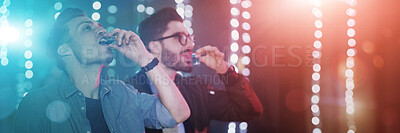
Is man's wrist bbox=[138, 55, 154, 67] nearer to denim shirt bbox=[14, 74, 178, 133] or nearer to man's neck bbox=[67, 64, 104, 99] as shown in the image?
denim shirt bbox=[14, 74, 178, 133]

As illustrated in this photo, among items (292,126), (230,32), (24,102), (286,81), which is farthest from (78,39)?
(292,126)

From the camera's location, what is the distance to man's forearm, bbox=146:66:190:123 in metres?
1.69

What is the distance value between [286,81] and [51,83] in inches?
67.6

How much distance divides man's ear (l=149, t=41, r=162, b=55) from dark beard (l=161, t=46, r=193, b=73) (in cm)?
4

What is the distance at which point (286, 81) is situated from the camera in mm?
2066

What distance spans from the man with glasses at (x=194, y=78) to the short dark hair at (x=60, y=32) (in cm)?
45

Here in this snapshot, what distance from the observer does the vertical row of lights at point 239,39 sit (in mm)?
1979

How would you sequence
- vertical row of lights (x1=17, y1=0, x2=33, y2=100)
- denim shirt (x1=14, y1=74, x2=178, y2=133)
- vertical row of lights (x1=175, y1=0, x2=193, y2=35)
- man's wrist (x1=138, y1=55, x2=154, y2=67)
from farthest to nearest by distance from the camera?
1. vertical row of lights (x1=175, y1=0, x2=193, y2=35)
2. vertical row of lights (x1=17, y1=0, x2=33, y2=100)
3. man's wrist (x1=138, y1=55, x2=154, y2=67)
4. denim shirt (x1=14, y1=74, x2=178, y2=133)

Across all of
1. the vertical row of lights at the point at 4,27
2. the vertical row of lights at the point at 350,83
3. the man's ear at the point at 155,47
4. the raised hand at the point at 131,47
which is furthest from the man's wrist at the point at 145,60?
the vertical row of lights at the point at 350,83

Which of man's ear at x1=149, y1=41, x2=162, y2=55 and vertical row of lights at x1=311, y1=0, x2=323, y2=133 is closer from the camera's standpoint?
man's ear at x1=149, y1=41, x2=162, y2=55

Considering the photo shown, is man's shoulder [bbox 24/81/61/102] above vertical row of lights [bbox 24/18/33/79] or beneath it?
beneath

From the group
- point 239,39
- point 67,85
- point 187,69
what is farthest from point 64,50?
point 239,39

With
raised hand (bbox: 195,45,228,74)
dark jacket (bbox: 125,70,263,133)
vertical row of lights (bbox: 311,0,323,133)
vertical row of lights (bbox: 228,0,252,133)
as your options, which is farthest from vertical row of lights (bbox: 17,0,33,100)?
vertical row of lights (bbox: 311,0,323,133)

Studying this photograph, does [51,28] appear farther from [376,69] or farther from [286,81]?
[376,69]
